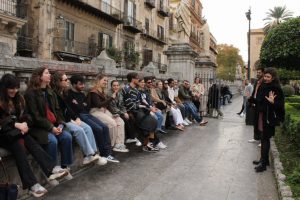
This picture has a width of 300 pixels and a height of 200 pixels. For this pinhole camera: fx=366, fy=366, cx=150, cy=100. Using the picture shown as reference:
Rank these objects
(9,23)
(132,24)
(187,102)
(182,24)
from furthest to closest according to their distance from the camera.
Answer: (132,24) < (9,23) < (182,24) < (187,102)

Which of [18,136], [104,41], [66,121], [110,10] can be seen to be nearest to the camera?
[18,136]

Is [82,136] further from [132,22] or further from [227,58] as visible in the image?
[227,58]

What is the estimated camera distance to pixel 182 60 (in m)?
16.2

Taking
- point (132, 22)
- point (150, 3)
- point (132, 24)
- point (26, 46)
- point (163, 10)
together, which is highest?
point (163, 10)

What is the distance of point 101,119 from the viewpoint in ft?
23.5

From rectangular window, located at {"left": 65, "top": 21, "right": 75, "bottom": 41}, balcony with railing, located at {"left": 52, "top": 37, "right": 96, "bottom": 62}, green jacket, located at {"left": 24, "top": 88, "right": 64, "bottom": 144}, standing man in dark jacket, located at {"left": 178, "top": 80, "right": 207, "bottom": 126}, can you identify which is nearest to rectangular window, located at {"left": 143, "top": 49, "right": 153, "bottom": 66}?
balcony with railing, located at {"left": 52, "top": 37, "right": 96, "bottom": 62}

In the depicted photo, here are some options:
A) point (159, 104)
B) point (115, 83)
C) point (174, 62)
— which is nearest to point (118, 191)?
point (115, 83)

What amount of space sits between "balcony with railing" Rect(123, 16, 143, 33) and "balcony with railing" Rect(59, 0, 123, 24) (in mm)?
996

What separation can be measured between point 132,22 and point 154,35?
6.17 metres

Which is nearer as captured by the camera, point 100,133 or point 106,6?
point 100,133

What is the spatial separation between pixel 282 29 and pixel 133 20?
77.4 ft

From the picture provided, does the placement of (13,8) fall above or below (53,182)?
above

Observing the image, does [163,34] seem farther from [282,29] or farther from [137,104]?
[137,104]

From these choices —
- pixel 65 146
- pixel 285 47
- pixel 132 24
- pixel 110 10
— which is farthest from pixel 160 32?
pixel 65 146
